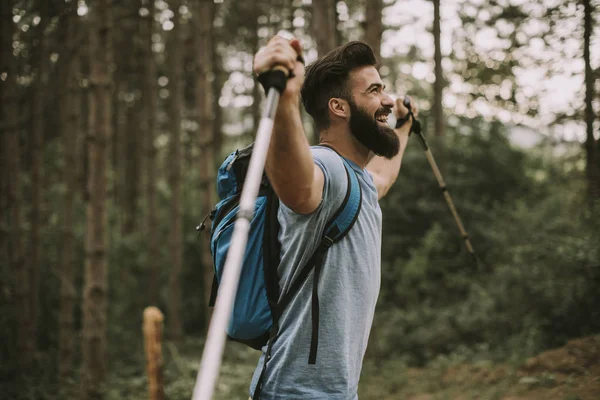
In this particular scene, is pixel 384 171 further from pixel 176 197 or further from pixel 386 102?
pixel 176 197

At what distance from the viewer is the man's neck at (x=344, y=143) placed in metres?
2.52

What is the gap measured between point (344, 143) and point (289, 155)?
69 cm

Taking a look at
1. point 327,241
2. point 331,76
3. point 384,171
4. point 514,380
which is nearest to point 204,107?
point 514,380

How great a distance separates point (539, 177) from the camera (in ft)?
53.0

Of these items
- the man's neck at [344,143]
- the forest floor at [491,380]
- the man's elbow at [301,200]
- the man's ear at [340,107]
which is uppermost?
the man's ear at [340,107]

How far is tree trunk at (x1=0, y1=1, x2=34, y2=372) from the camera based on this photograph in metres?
10.1

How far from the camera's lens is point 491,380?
7891mm

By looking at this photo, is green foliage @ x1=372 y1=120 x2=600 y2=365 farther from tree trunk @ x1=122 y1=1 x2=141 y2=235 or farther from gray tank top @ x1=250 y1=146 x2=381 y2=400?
tree trunk @ x1=122 y1=1 x2=141 y2=235

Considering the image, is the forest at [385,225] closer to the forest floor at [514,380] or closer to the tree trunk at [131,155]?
the forest floor at [514,380]

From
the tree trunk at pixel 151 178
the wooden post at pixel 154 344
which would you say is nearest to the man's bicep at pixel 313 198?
the wooden post at pixel 154 344

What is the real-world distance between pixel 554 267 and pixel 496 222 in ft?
14.0

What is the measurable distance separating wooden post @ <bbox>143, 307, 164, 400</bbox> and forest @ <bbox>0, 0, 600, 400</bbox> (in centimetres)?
7

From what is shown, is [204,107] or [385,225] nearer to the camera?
[204,107]

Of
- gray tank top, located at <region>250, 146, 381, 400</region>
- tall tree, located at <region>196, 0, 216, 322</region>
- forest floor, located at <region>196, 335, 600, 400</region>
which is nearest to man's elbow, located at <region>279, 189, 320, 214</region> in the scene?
gray tank top, located at <region>250, 146, 381, 400</region>
